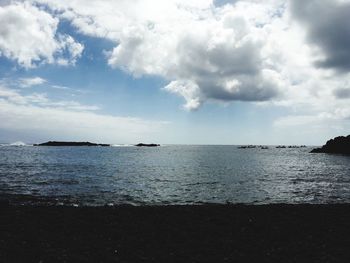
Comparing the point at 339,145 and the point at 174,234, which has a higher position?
the point at 339,145

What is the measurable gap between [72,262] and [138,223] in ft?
23.5

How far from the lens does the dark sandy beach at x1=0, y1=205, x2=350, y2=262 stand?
43.4 ft

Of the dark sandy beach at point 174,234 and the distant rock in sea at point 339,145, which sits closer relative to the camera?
the dark sandy beach at point 174,234

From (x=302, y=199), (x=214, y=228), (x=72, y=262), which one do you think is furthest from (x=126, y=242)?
(x=302, y=199)

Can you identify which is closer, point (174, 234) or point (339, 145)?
point (174, 234)

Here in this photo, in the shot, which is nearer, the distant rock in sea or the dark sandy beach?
the dark sandy beach

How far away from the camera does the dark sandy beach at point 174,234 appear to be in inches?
520

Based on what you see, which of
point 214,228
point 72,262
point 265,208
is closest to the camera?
point 72,262

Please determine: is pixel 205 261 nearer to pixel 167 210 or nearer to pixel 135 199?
pixel 167 210

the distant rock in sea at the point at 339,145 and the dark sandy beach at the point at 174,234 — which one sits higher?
the distant rock in sea at the point at 339,145

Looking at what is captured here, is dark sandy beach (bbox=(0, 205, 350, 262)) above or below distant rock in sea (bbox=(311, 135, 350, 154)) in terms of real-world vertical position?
below

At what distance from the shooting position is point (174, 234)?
661 inches

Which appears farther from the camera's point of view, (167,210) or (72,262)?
→ (167,210)

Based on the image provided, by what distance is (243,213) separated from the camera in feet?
72.9
